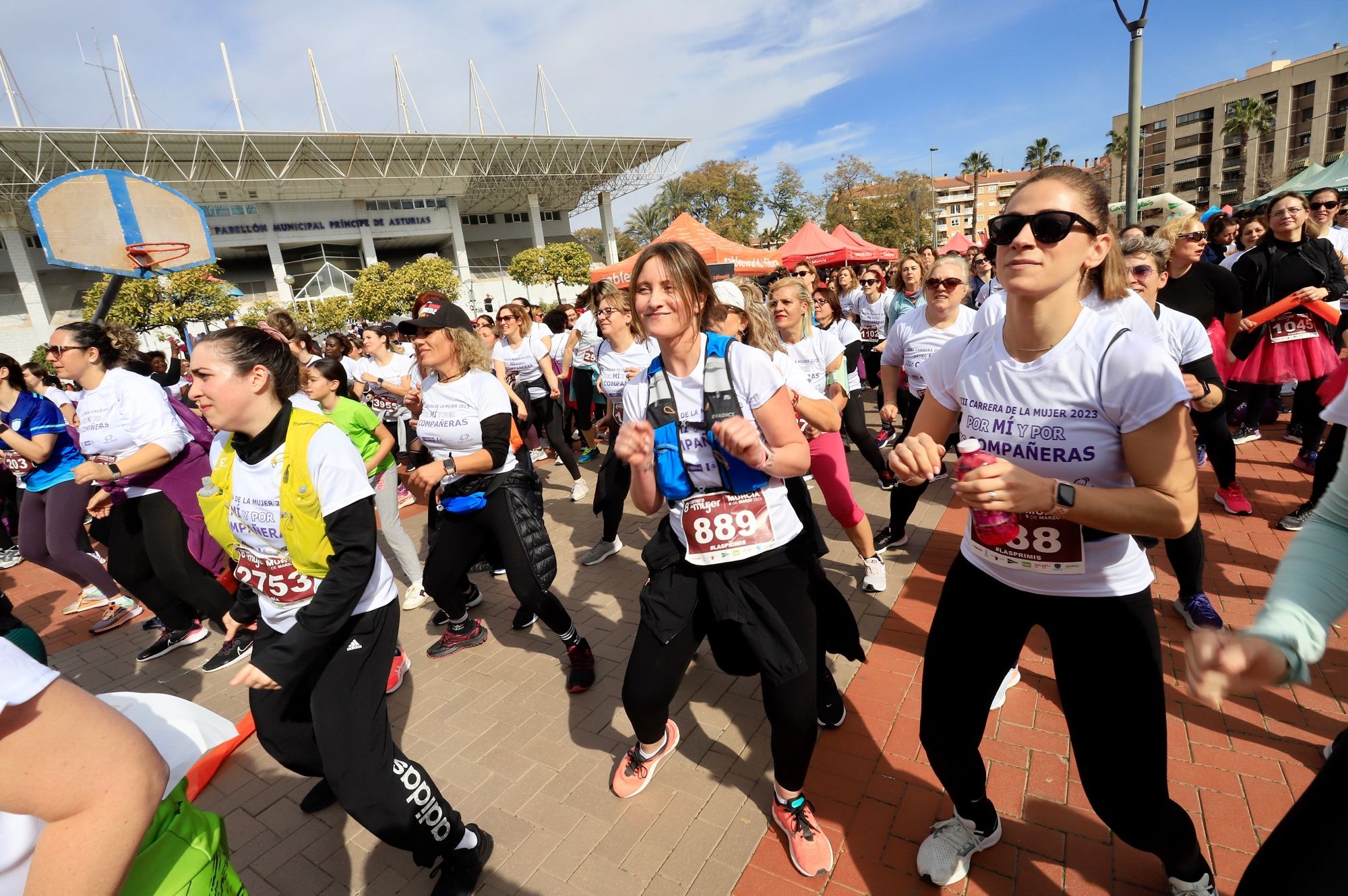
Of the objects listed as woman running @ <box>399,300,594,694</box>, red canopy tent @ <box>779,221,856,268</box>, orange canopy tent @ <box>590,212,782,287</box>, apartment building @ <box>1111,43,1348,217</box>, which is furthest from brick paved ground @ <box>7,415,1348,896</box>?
apartment building @ <box>1111,43,1348,217</box>

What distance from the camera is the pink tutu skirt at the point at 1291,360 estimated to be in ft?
16.1

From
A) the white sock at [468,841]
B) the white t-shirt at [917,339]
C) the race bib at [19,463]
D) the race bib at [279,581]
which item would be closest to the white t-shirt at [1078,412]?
the white sock at [468,841]

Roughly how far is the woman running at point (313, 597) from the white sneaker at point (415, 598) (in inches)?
101

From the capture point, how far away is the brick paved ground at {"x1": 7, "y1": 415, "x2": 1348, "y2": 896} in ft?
7.73

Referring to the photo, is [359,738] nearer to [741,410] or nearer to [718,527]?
[718,527]

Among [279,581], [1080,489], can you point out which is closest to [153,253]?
[279,581]

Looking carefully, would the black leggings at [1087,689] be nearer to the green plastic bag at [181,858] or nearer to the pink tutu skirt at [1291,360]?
the green plastic bag at [181,858]

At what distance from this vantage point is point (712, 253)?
14.0 meters

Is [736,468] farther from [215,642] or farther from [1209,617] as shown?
[215,642]

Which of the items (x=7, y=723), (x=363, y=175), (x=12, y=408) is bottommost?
(x=7, y=723)

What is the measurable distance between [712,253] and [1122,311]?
11853mm

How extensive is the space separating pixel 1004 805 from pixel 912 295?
527 centimetres

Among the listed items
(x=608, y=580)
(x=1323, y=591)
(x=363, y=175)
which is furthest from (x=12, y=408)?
(x=363, y=175)

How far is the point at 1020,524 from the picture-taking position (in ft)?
5.88
